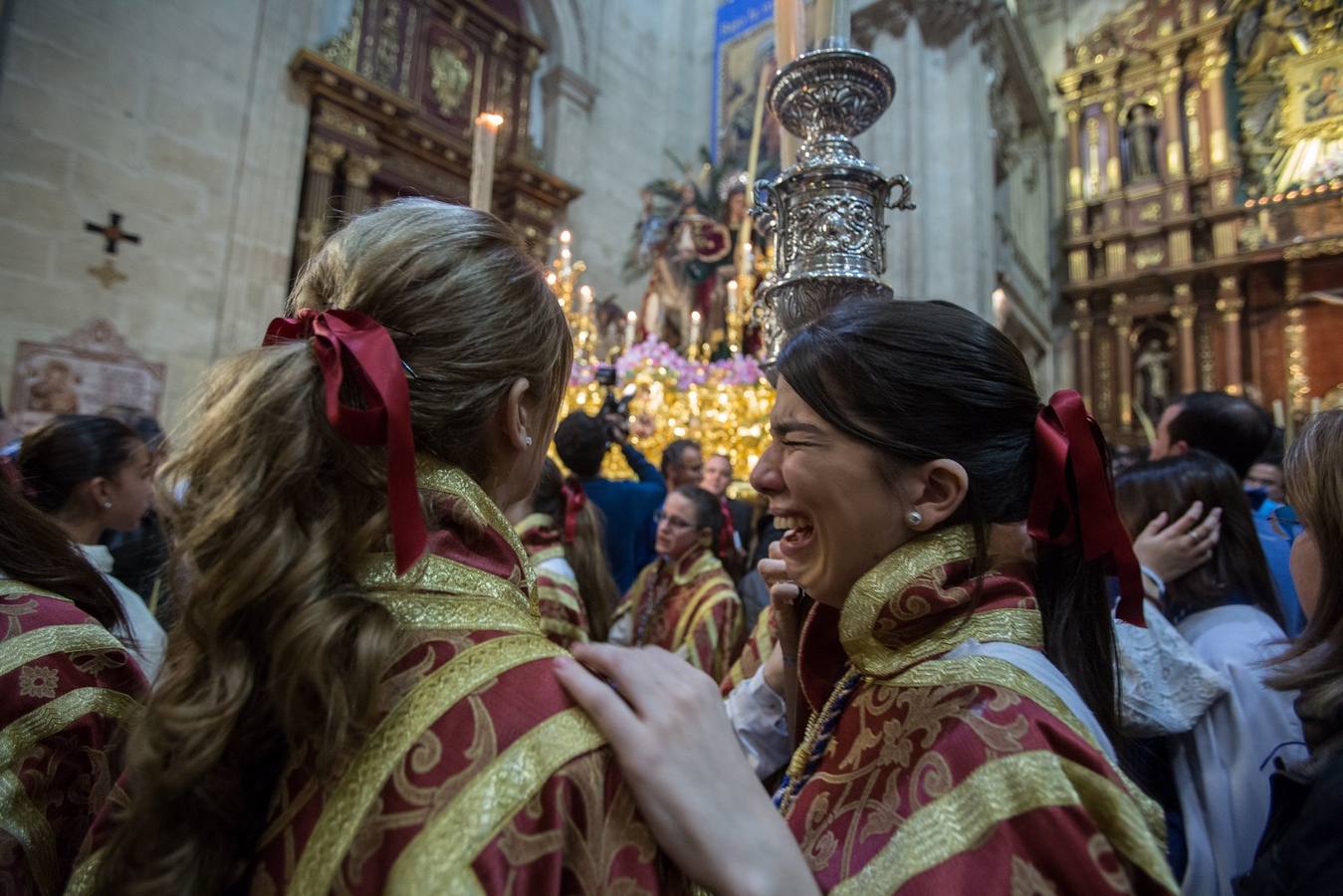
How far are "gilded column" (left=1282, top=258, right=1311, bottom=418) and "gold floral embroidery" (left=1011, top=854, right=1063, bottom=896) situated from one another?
14.2m

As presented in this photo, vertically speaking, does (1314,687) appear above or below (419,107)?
below

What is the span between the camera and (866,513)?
104 centimetres

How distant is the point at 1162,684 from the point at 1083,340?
1412 cm

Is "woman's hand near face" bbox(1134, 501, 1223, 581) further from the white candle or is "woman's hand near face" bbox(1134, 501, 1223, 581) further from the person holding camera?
the person holding camera

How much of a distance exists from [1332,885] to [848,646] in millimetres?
654

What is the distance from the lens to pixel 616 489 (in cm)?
353

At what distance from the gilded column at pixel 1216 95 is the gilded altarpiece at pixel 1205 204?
0.08 feet

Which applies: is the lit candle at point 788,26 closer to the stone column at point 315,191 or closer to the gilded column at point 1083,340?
the stone column at point 315,191

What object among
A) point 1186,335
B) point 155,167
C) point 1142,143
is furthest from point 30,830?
point 1142,143

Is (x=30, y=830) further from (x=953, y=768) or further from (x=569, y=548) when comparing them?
(x=569, y=548)

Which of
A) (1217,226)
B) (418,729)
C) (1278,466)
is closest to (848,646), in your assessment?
(418,729)

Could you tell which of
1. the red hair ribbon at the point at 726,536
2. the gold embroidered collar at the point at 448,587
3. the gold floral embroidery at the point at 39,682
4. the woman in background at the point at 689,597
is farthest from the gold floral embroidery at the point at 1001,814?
the red hair ribbon at the point at 726,536

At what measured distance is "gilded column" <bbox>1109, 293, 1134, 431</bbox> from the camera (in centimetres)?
1302

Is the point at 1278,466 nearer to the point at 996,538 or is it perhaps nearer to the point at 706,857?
the point at 996,538
